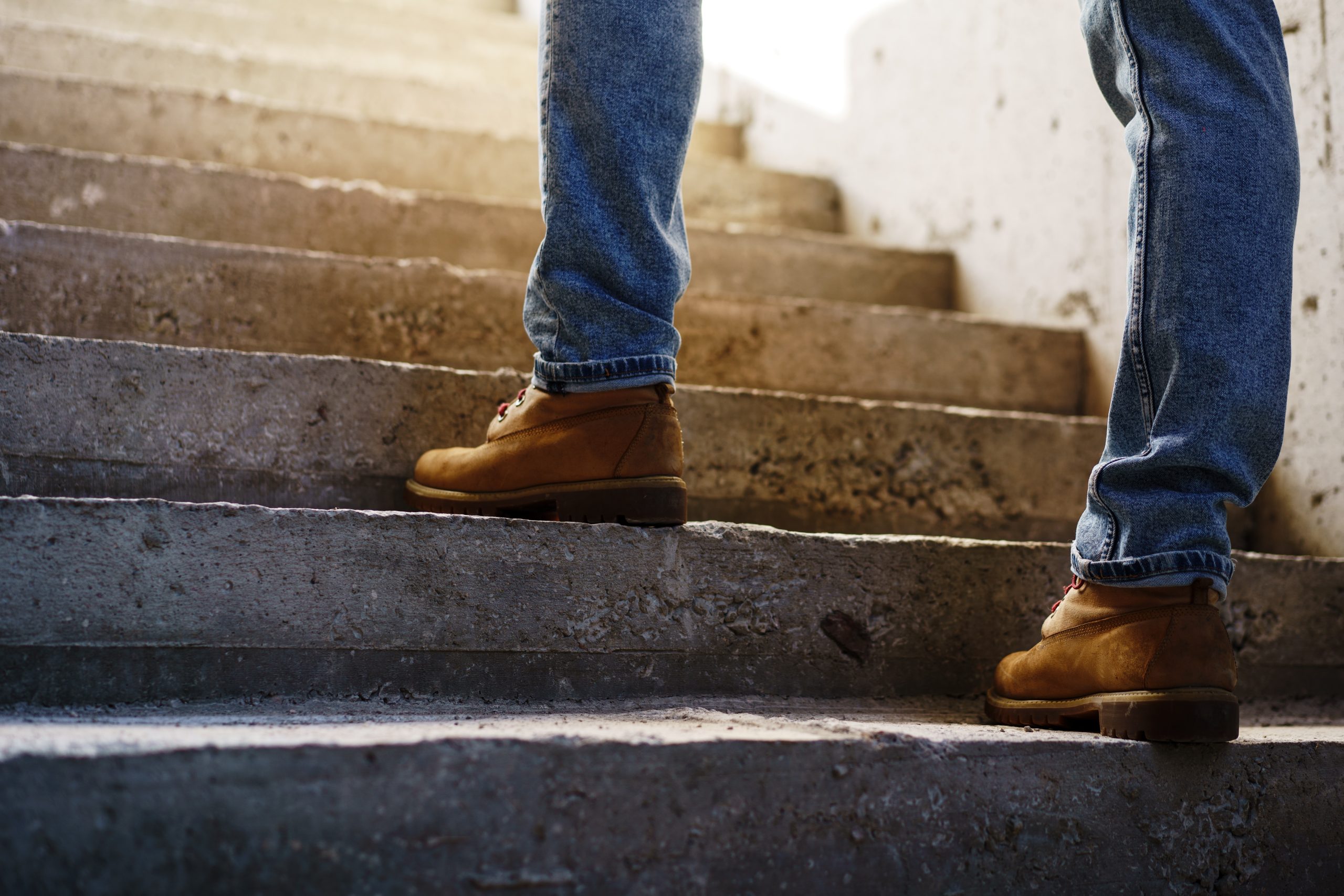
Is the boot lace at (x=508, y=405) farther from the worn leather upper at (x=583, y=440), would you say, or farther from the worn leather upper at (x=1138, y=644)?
the worn leather upper at (x=1138, y=644)

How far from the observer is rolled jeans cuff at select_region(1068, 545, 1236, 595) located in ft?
2.83

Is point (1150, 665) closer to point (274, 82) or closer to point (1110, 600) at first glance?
point (1110, 600)

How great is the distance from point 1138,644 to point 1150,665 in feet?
0.07

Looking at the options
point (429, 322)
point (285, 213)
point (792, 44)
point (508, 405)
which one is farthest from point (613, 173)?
point (792, 44)

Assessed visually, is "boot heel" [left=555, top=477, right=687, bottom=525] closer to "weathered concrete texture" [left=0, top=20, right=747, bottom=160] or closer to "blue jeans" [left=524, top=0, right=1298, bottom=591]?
"blue jeans" [left=524, top=0, right=1298, bottom=591]

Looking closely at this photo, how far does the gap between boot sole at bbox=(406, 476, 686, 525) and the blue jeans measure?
159mm

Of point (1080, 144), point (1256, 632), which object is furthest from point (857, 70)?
point (1256, 632)

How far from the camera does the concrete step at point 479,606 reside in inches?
34.2

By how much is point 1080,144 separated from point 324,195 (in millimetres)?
1573

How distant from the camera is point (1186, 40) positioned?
2.84ft

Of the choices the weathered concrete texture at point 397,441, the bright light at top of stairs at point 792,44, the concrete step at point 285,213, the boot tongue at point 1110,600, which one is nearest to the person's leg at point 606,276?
the weathered concrete texture at point 397,441

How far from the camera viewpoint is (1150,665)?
89cm

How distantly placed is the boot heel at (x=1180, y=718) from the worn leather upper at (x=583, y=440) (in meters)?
0.53

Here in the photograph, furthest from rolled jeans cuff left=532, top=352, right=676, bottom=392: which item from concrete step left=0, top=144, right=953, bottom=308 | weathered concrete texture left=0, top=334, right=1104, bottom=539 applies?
concrete step left=0, top=144, right=953, bottom=308
